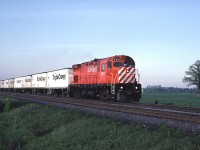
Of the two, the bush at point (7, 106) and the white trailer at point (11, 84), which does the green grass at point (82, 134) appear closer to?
the bush at point (7, 106)

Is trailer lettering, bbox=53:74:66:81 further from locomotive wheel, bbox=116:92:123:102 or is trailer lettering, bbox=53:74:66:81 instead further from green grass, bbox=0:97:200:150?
green grass, bbox=0:97:200:150

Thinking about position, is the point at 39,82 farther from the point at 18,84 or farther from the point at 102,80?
the point at 102,80

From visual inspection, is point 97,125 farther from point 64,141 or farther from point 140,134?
point 140,134

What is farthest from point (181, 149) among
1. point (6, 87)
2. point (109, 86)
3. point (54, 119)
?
point (6, 87)

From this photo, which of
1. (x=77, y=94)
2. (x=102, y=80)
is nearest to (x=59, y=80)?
(x=77, y=94)

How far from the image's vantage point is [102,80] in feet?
89.4

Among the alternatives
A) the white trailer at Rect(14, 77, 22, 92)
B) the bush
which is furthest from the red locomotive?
the white trailer at Rect(14, 77, 22, 92)

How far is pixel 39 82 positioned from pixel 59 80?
11.4 meters

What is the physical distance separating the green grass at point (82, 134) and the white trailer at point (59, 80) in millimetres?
18091

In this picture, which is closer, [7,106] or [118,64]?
[7,106]

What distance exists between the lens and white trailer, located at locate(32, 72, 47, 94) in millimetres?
49003

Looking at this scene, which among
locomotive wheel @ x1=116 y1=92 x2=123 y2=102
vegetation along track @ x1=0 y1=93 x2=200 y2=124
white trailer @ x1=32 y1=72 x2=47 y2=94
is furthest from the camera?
white trailer @ x1=32 y1=72 x2=47 y2=94

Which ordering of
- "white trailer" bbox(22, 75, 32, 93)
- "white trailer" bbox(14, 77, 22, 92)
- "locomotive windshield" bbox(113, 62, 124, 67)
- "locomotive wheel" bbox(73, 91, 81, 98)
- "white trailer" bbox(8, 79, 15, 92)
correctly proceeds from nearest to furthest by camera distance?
"locomotive windshield" bbox(113, 62, 124, 67)
"locomotive wheel" bbox(73, 91, 81, 98)
"white trailer" bbox(22, 75, 32, 93)
"white trailer" bbox(14, 77, 22, 92)
"white trailer" bbox(8, 79, 15, 92)

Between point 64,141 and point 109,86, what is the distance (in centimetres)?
1404
